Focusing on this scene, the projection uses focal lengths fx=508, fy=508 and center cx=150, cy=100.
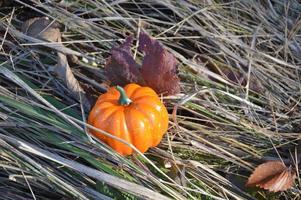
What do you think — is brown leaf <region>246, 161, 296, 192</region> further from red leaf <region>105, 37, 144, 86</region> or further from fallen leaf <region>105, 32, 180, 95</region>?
red leaf <region>105, 37, 144, 86</region>

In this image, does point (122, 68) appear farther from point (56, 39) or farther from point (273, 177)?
point (273, 177)

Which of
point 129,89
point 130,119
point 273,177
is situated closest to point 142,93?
point 129,89

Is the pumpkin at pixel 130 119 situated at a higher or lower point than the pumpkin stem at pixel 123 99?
lower

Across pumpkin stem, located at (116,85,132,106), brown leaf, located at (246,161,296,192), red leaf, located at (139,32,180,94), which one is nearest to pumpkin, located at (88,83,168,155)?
pumpkin stem, located at (116,85,132,106)

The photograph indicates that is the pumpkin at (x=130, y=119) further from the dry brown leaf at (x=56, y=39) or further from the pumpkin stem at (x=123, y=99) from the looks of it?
the dry brown leaf at (x=56, y=39)

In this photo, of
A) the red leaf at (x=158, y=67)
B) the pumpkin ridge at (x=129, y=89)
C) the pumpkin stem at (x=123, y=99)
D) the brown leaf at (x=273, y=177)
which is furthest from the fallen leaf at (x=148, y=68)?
the brown leaf at (x=273, y=177)

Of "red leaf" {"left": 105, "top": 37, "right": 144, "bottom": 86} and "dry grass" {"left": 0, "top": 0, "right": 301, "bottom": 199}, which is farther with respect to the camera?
"red leaf" {"left": 105, "top": 37, "right": 144, "bottom": 86}
